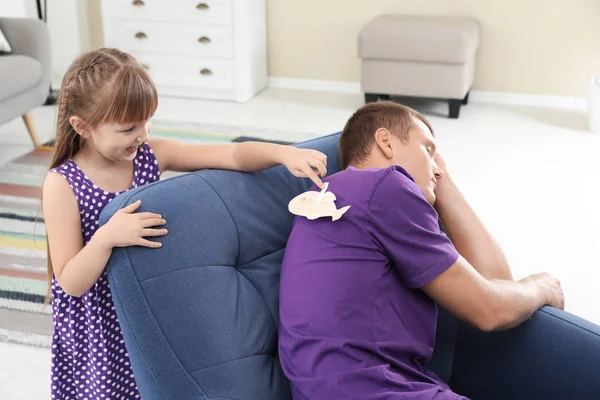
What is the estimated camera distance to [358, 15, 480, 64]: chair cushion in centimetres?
427

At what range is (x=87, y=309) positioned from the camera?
1.52 meters

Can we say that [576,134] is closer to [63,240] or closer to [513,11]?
[513,11]

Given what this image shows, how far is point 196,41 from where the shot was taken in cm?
491

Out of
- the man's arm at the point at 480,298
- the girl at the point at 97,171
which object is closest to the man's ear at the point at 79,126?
the girl at the point at 97,171

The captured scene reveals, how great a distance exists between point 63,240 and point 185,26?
3.67 metres

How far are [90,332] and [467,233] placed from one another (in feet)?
2.61

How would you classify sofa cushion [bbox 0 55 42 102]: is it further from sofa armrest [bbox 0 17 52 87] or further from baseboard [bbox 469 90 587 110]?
baseboard [bbox 469 90 587 110]

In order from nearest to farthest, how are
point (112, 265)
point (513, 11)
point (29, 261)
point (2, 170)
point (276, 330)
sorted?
point (112, 265) < point (276, 330) < point (29, 261) < point (2, 170) < point (513, 11)

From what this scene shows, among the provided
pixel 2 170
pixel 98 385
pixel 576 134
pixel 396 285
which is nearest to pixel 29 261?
pixel 2 170

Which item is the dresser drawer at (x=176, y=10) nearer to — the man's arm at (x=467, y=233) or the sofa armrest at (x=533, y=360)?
the man's arm at (x=467, y=233)

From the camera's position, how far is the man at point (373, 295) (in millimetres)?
1210

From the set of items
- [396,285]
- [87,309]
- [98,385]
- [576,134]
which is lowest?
[576,134]

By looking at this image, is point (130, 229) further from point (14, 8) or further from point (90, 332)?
point (14, 8)

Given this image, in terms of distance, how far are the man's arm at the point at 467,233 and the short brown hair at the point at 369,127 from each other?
0.20 meters
